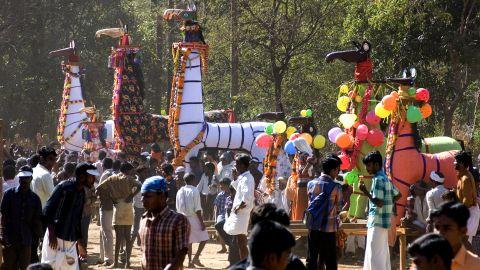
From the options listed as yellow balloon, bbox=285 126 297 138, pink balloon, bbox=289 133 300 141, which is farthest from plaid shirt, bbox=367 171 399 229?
yellow balloon, bbox=285 126 297 138

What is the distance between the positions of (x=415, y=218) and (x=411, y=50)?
894cm

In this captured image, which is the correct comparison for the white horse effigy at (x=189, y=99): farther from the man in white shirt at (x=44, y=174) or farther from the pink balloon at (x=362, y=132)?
the man in white shirt at (x=44, y=174)

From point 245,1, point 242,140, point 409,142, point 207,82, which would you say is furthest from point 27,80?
point 409,142

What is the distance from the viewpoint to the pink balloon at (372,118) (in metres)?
15.9

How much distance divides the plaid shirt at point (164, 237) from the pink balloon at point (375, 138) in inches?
321

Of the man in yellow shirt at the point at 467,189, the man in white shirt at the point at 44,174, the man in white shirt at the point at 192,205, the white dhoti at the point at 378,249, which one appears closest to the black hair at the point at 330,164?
the white dhoti at the point at 378,249

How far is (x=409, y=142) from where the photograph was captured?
50.1 ft

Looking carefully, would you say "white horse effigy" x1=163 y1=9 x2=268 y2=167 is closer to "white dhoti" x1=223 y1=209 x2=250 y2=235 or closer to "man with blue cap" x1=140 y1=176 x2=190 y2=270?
"white dhoti" x1=223 y1=209 x2=250 y2=235

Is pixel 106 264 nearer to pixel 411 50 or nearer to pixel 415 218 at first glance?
pixel 415 218

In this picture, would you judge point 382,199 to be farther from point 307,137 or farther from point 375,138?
point 307,137

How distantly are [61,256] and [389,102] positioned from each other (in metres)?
6.44

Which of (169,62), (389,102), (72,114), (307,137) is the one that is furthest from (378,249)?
(169,62)

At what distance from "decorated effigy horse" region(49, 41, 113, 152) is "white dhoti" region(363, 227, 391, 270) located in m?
16.4

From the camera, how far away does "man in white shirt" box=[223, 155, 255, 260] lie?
1308cm
